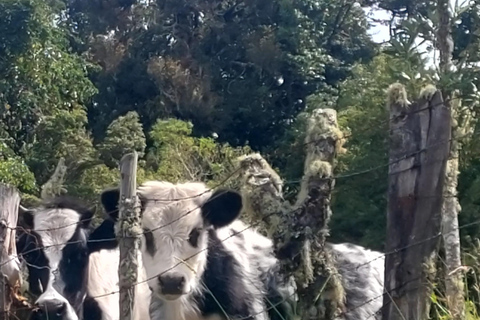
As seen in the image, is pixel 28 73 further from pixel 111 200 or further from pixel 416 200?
pixel 416 200

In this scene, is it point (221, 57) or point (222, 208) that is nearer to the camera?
point (222, 208)

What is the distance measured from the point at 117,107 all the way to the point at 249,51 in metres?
3.72

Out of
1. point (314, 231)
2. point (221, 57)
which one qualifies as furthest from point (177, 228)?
point (221, 57)

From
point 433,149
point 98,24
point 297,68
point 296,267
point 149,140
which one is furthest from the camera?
point 98,24

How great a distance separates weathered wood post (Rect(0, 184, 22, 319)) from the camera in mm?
5594

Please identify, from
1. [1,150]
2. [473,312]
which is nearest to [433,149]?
[473,312]

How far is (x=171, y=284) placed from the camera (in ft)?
19.1

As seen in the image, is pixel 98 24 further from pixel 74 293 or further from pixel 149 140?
pixel 74 293

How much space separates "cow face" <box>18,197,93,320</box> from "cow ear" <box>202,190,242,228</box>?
2.55 feet

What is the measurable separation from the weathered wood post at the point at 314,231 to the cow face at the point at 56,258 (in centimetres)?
205

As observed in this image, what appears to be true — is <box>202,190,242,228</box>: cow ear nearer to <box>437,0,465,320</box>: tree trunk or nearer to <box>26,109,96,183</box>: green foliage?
<box>437,0,465,320</box>: tree trunk

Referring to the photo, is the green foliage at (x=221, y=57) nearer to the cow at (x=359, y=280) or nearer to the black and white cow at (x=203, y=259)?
the cow at (x=359, y=280)

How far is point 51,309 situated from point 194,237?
0.97m

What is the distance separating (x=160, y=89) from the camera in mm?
27828
